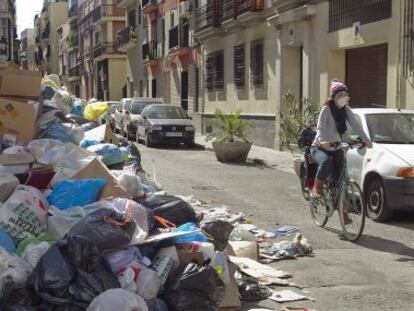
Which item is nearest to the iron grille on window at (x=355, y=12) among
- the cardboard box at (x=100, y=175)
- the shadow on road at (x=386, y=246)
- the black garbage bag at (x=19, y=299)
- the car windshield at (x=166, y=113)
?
the car windshield at (x=166, y=113)

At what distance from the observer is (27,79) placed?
24.4ft

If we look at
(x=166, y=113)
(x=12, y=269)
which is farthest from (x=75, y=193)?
(x=166, y=113)

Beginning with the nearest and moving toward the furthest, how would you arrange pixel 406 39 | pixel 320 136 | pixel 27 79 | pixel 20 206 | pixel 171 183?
pixel 20 206 < pixel 27 79 < pixel 320 136 < pixel 171 183 < pixel 406 39

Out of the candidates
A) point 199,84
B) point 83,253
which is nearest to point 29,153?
point 83,253

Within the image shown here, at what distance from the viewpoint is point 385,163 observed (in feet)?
28.9

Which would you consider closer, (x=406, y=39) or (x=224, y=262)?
(x=224, y=262)

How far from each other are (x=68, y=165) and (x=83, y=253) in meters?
1.94

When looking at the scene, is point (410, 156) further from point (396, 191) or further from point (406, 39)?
point (406, 39)

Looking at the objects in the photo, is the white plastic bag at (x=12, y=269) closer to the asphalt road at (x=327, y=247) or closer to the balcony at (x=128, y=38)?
the asphalt road at (x=327, y=247)

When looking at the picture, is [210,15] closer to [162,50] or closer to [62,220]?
[162,50]

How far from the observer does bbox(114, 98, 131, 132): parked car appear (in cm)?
2816

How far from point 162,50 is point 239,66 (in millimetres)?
14149

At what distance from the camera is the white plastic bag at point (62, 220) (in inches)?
202

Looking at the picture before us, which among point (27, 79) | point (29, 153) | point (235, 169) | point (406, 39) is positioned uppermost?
point (406, 39)
